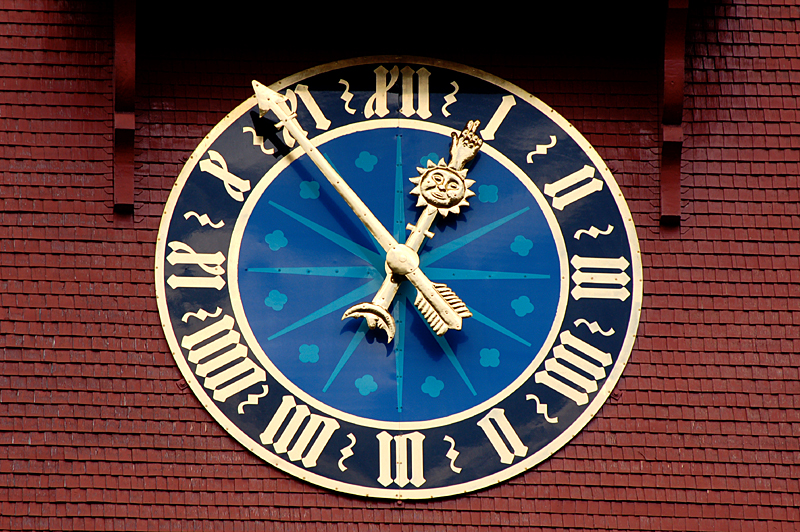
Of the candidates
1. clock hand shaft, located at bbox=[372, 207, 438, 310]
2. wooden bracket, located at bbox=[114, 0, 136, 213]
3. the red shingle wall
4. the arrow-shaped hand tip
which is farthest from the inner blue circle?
wooden bracket, located at bbox=[114, 0, 136, 213]

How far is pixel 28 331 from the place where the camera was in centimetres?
1396

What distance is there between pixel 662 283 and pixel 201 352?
12.6ft

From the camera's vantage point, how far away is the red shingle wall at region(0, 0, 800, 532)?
44.8ft

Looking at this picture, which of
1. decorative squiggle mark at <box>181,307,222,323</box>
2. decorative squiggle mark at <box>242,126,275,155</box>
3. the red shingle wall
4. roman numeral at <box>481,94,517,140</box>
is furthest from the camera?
roman numeral at <box>481,94,517,140</box>

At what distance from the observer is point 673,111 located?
14516 millimetres

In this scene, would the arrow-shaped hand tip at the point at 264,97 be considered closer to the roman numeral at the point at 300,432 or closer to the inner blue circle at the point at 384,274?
the inner blue circle at the point at 384,274

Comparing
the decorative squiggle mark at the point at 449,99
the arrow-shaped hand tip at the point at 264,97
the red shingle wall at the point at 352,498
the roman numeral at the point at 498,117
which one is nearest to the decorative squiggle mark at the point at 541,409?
the red shingle wall at the point at 352,498

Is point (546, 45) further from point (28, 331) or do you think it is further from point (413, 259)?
point (28, 331)

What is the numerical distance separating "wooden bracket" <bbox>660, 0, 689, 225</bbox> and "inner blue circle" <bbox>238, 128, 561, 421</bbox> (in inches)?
42.2

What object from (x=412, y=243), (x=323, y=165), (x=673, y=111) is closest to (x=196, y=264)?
(x=323, y=165)

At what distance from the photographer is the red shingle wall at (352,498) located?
13.7 metres

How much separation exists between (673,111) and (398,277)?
2.73 m

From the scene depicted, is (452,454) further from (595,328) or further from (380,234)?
(380,234)

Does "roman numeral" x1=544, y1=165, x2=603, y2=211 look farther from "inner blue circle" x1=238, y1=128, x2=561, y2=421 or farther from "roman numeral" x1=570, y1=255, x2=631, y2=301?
"roman numeral" x1=570, y1=255, x2=631, y2=301
